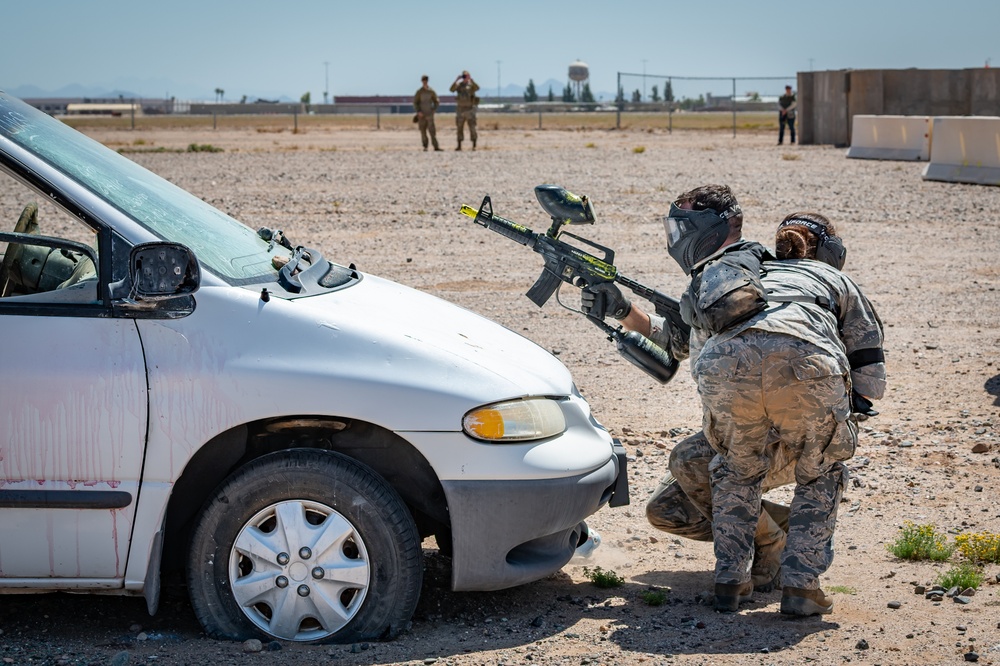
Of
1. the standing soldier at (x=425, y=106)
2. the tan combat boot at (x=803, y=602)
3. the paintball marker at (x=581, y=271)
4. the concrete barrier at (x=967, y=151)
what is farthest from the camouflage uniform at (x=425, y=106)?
the tan combat boot at (x=803, y=602)

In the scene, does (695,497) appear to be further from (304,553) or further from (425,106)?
(425,106)

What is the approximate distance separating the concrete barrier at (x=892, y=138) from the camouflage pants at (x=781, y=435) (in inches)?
895

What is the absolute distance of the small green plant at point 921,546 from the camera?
194 inches

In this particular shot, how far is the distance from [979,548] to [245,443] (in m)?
→ 3.10

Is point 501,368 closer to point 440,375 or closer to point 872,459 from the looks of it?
point 440,375

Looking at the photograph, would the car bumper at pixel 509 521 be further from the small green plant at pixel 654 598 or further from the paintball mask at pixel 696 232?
the paintball mask at pixel 696 232

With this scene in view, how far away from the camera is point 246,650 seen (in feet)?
12.8

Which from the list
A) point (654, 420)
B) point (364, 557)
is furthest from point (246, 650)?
point (654, 420)

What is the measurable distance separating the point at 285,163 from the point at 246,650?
22.7 metres

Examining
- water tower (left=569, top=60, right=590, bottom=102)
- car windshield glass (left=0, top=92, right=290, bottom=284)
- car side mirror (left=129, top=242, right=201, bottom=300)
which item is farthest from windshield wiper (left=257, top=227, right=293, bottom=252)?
water tower (left=569, top=60, right=590, bottom=102)

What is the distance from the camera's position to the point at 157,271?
149 inches

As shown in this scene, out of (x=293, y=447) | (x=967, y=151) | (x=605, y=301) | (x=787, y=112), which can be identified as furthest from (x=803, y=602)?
(x=787, y=112)

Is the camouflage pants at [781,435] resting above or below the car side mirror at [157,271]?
below

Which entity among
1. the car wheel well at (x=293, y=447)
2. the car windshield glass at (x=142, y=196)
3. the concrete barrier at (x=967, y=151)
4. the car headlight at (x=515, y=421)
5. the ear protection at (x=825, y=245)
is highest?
the concrete barrier at (x=967, y=151)
